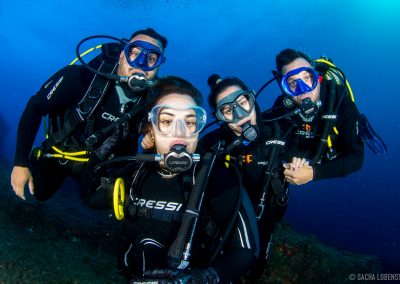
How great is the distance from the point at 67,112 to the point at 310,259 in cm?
558

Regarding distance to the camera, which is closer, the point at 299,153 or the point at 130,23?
the point at 299,153

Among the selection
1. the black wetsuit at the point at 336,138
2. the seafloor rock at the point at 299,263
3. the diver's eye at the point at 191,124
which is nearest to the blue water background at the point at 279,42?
the seafloor rock at the point at 299,263

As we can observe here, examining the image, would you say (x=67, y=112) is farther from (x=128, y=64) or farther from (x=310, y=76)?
(x=310, y=76)

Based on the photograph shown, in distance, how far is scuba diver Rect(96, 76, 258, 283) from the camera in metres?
2.23

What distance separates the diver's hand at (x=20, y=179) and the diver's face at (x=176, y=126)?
7.15 feet

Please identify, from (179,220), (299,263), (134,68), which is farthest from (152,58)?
(299,263)

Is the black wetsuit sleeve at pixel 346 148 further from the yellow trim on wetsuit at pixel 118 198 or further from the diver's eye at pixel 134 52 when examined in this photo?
the diver's eye at pixel 134 52

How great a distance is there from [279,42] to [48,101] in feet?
191

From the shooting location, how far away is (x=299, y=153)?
409cm

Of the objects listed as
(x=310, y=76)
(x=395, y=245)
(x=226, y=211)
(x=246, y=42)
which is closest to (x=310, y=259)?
(x=310, y=76)

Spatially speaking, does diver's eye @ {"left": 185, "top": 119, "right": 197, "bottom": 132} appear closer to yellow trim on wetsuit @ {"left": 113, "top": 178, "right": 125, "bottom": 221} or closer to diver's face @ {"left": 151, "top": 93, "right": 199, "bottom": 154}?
diver's face @ {"left": 151, "top": 93, "right": 199, "bottom": 154}

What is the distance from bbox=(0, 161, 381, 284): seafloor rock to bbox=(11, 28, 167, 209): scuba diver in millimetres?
754

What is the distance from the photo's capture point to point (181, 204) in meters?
2.64

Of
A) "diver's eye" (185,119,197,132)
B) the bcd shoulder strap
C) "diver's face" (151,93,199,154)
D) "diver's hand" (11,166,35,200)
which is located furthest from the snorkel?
"diver's hand" (11,166,35,200)
